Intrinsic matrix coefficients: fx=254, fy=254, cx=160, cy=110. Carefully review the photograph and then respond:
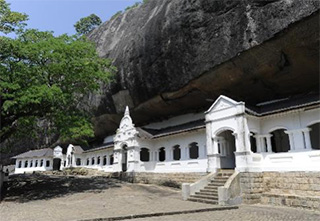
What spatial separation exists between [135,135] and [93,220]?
1414 cm

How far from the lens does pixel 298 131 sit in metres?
14.0

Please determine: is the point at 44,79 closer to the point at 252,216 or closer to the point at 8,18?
the point at 8,18

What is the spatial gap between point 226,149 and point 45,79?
42.9 ft

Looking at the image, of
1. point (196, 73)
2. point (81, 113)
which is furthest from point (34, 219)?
point (196, 73)

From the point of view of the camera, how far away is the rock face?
13.8 meters

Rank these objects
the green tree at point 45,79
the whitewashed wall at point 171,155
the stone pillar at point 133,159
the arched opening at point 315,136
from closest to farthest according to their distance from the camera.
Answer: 1. the green tree at point 45,79
2. the arched opening at point 315,136
3. the whitewashed wall at point 171,155
4. the stone pillar at point 133,159

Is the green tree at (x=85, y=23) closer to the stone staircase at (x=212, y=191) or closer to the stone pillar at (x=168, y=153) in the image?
the stone pillar at (x=168, y=153)

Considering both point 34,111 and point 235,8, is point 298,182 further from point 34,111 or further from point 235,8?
point 34,111

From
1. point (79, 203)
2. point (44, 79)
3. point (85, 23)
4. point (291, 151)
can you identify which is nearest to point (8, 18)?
point (44, 79)

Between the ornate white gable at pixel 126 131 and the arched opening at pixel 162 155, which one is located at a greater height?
the ornate white gable at pixel 126 131

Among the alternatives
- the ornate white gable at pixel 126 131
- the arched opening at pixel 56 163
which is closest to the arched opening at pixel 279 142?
the ornate white gable at pixel 126 131

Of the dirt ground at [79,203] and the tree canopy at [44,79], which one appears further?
the tree canopy at [44,79]

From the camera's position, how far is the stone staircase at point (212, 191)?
13.0 m

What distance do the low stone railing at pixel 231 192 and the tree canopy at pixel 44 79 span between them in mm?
9128
